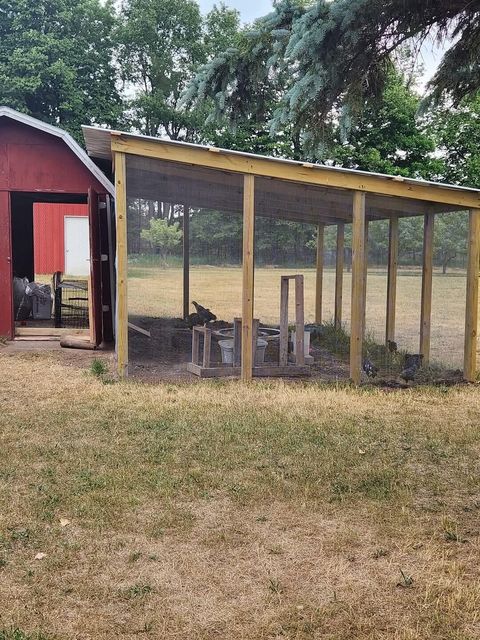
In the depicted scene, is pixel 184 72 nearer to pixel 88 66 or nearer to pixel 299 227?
pixel 88 66

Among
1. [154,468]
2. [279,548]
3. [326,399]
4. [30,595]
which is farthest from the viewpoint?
[326,399]

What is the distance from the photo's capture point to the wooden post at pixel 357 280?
23.1 ft

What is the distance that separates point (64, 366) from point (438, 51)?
538cm

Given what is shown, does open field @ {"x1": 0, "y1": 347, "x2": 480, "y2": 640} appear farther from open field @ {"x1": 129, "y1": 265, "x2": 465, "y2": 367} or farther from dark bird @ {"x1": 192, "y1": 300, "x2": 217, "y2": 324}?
dark bird @ {"x1": 192, "y1": 300, "x2": 217, "y2": 324}

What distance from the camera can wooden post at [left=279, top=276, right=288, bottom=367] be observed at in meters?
7.50

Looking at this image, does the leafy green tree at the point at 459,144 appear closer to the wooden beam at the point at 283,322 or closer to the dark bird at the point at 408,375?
the wooden beam at the point at 283,322

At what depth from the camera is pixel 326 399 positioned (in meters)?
6.12

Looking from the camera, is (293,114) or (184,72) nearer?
(293,114)

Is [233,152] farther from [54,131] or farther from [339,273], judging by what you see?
[54,131]

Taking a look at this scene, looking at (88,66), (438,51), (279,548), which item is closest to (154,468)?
(279,548)

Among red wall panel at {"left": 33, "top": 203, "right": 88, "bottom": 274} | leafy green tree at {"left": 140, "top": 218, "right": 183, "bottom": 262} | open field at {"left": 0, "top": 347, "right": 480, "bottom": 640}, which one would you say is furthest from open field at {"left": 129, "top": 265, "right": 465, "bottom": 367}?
red wall panel at {"left": 33, "top": 203, "right": 88, "bottom": 274}

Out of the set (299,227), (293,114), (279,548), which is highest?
(293,114)

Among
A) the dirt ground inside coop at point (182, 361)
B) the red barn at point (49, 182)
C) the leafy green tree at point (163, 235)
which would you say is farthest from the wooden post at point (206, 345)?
the red barn at point (49, 182)

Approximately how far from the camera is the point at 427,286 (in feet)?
25.8
